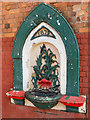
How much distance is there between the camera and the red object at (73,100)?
1.95m

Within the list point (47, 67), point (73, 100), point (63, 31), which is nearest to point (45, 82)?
point (47, 67)

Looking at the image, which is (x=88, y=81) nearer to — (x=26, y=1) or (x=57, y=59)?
(x=57, y=59)

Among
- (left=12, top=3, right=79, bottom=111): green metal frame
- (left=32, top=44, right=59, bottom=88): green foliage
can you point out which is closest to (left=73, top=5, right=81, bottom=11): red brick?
(left=12, top=3, right=79, bottom=111): green metal frame

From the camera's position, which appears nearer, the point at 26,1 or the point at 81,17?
the point at 81,17

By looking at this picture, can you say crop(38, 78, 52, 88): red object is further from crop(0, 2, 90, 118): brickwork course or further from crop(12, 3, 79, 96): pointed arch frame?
crop(0, 2, 90, 118): brickwork course

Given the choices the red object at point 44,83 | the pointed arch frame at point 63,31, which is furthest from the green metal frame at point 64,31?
the red object at point 44,83

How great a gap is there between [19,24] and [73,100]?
1.78 metres

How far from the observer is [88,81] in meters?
2.04

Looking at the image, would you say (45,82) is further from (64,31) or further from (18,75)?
(64,31)

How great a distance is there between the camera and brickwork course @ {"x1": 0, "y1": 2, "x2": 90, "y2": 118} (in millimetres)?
2023

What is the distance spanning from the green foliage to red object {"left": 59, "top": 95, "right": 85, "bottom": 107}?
341 mm

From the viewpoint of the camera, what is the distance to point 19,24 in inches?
94.4

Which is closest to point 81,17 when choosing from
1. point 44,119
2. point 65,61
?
point 65,61

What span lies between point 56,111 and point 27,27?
1.71 meters
